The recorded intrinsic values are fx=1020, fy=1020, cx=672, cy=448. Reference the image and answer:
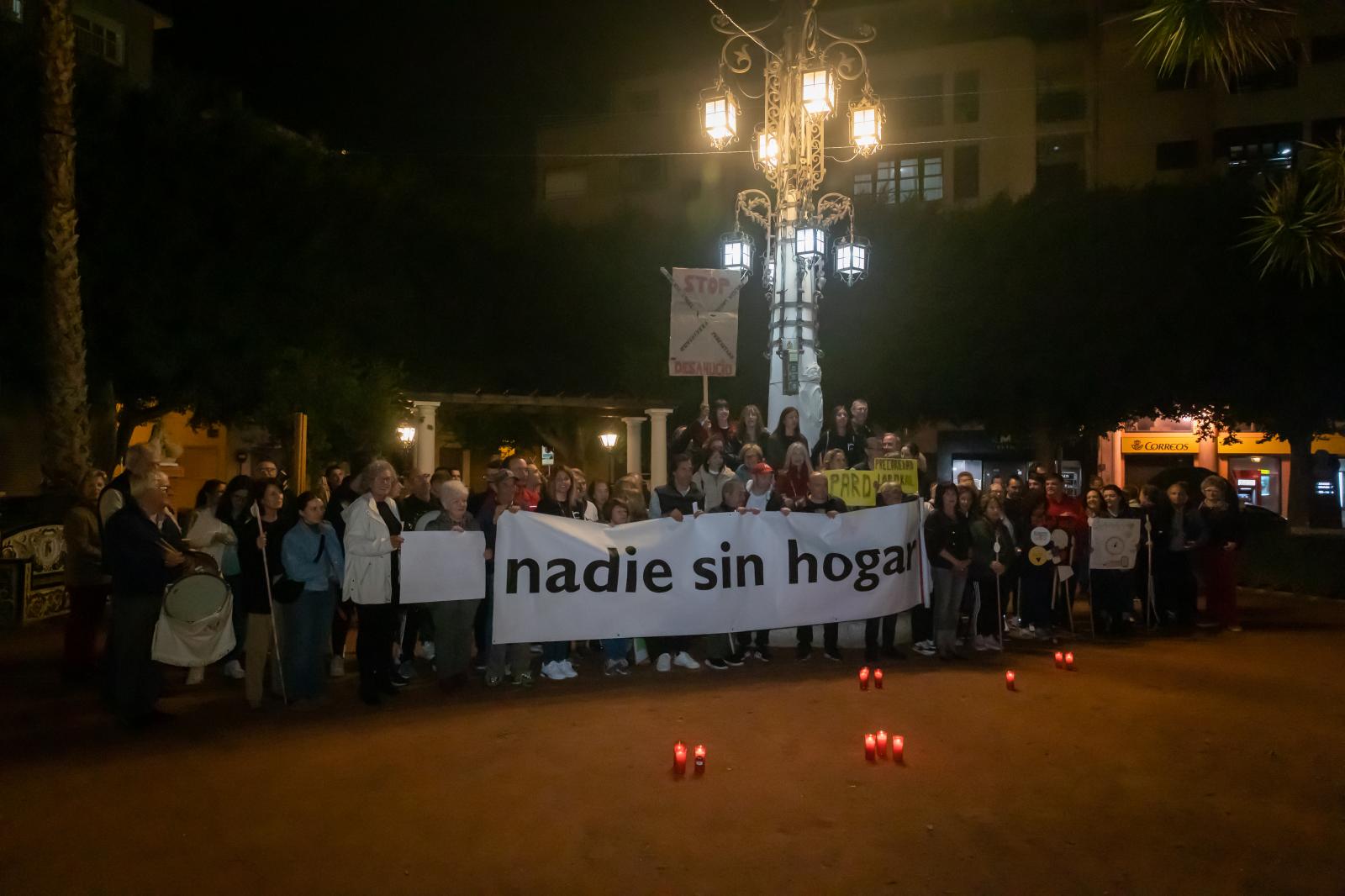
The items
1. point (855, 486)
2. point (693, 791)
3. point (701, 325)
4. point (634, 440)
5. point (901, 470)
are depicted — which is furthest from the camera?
point (634, 440)

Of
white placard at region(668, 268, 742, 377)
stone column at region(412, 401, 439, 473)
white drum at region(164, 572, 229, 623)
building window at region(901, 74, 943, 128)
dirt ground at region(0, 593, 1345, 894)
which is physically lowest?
dirt ground at region(0, 593, 1345, 894)

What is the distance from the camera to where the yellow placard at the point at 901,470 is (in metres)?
10.7

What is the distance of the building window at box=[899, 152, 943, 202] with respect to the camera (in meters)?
40.3

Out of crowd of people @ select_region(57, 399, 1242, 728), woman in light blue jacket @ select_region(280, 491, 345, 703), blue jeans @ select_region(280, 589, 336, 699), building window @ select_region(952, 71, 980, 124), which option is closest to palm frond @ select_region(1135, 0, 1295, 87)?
crowd of people @ select_region(57, 399, 1242, 728)

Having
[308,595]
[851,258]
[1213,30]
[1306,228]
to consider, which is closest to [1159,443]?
[1306,228]

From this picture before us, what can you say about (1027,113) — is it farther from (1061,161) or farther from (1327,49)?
(1327,49)

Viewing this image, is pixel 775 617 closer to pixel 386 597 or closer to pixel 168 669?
pixel 386 597

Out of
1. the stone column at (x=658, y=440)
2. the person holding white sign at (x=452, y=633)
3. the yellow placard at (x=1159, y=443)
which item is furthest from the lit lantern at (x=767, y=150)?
the yellow placard at (x=1159, y=443)

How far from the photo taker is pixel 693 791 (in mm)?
5660

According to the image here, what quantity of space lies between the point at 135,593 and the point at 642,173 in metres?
39.8

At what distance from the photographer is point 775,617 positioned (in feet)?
30.8

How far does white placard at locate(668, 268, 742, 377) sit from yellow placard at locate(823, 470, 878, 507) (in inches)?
86.5

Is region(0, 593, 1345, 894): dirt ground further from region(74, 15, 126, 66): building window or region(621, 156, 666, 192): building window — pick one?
region(621, 156, 666, 192): building window

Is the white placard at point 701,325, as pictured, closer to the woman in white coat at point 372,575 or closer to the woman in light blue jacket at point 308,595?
the woman in white coat at point 372,575
